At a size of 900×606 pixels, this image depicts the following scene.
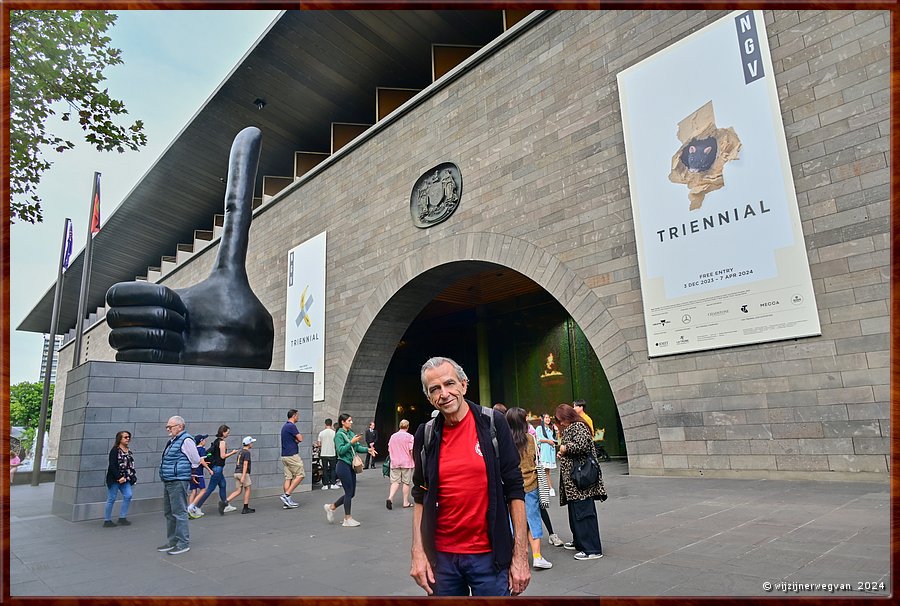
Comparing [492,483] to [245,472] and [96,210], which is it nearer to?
[245,472]

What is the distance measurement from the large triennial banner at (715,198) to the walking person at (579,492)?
4.99 metres

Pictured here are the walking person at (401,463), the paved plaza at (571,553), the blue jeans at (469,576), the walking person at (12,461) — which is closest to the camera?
the blue jeans at (469,576)

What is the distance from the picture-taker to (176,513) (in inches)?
205

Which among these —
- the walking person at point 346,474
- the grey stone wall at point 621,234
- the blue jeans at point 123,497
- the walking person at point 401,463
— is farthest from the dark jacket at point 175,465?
the grey stone wall at point 621,234

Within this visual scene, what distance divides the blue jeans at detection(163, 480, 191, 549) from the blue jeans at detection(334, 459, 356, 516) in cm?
179

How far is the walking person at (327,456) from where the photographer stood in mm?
10375

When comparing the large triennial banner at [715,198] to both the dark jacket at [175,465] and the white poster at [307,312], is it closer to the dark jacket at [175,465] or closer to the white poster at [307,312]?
the dark jacket at [175,465]

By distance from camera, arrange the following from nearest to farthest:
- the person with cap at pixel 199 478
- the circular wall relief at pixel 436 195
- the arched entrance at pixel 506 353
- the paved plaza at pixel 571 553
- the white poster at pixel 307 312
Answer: the paved plaza at pixel 571 553 → the person with cap at pixel 199 478 → the circular wall relief at pixel 436 195 → the arched entrance at pixel 506 353 → the white poster at pixel 307 312

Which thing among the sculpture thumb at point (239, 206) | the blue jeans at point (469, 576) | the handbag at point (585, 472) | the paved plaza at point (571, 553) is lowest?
the paved plaza at point (571, 553)

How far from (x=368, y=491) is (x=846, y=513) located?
286 inches

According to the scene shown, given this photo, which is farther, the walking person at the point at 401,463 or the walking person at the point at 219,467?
the walking person at the point at 401,463

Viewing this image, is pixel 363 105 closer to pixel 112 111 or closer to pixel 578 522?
pixel 112 111

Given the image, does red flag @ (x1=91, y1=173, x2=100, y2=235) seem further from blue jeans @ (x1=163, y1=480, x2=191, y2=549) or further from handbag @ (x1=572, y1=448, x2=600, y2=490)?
handbag @ (x1=572, y1=448, x2=600, y2=490)

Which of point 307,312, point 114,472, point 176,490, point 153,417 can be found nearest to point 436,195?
point 307,312
